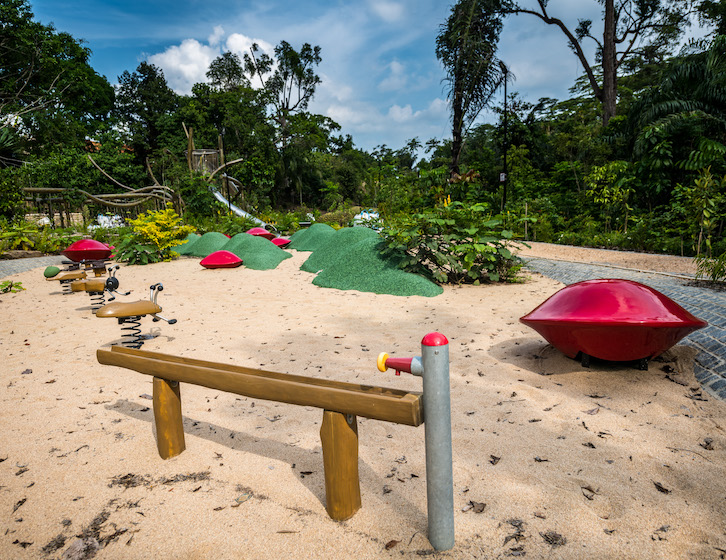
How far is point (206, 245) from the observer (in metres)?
11.2

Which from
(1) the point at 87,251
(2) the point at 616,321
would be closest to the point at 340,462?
(2) the point at 616,321

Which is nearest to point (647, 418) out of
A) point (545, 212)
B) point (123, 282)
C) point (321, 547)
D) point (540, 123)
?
point (321, 547)

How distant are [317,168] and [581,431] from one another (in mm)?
33125

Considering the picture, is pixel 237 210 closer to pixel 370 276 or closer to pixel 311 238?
pixel 311 238

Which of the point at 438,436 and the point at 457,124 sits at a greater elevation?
the point at 457,124

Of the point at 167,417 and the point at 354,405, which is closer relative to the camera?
the point at 354,405

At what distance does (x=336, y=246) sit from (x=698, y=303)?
5979 mm

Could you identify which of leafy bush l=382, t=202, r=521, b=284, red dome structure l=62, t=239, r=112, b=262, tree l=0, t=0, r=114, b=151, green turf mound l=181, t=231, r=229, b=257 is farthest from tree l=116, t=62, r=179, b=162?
leafy bush l=382, t=202, r=521, b=284

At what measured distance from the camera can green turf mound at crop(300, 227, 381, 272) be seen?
8164 millimetres

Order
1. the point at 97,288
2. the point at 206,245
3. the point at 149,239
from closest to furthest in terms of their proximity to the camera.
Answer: the point at 97,288
the point at 149,239
the point at 206,245

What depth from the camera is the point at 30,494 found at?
1.93 m

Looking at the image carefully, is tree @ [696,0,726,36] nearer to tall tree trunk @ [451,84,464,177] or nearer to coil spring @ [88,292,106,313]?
tall tree trunk @ [451,84,464,177]

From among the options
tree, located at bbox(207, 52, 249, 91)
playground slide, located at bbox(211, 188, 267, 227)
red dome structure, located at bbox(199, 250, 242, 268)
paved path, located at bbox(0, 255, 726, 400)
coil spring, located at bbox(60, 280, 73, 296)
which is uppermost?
tree, located at bbox(207, 52, 249, 91)

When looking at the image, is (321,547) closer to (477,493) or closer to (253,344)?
(477,493)
